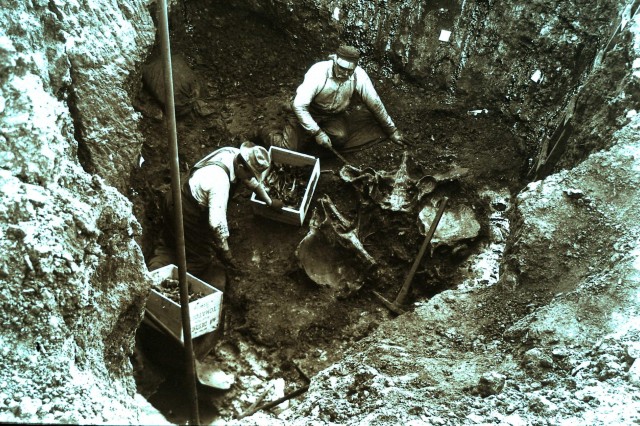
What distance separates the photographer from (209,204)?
177 inches

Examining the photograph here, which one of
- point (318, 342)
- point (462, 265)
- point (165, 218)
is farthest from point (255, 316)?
point (462, 265)

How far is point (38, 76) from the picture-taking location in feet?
9.55

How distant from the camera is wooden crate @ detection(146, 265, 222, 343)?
4.12 meters

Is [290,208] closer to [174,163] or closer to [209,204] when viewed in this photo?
[209,204]

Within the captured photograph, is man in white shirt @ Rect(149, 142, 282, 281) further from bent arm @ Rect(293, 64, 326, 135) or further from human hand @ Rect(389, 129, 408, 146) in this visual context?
human hand @ Rect(389, 129, 408, 146)

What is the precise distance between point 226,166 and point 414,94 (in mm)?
2770

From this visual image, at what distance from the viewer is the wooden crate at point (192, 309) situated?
4.12 m

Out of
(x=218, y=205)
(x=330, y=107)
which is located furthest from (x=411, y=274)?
(x=330, y=107)

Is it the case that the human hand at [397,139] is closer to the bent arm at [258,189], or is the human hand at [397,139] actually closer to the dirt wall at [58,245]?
the bent arm at [258,189]

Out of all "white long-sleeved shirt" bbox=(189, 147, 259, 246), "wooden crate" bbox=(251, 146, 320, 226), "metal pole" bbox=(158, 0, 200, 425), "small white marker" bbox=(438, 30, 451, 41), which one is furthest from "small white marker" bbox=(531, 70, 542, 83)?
"metal pole" bbox=(158, 0, 200, 425)

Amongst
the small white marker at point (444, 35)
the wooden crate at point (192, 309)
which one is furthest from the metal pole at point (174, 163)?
the small white marker at point (444, 35)

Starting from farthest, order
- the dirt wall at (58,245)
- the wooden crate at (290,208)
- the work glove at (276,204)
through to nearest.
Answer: the wooden crate at (290,208), the work glove at (276,204), the dirt wall at (58,245)

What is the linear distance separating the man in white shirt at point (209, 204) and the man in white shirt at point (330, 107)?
834 millimetres

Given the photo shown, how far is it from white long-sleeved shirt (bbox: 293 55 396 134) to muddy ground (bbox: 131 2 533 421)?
0.46m
